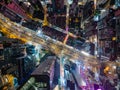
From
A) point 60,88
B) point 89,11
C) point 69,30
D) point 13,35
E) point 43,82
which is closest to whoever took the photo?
point 43,82

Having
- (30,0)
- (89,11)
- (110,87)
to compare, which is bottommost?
(110,87)

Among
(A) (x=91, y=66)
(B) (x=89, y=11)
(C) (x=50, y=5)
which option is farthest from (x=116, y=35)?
(C) (x=50, y=5)

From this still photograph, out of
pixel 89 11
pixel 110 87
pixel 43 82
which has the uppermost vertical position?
pixel 89 11

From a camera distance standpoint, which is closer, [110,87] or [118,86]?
[118,86]

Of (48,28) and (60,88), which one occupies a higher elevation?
(48,28)

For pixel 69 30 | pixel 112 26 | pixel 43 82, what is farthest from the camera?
pixel 69 30

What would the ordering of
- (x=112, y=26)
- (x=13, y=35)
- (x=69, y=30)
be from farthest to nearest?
(x=69, y=30) → (x=13, y=35) → (x=112, y=26)

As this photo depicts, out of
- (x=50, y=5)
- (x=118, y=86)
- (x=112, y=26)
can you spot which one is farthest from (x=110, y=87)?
(x=50, y=5)

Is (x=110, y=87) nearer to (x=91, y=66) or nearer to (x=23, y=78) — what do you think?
(x=91, y=66)

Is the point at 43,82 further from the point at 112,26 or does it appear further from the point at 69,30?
the point at 69,30
